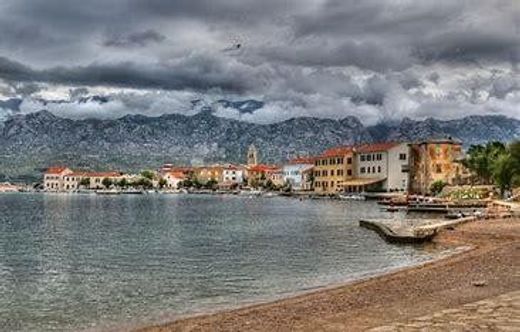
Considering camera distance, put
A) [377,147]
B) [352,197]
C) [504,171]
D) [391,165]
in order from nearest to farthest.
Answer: [504,171]
[352,197]
[391,165]
[377,147]

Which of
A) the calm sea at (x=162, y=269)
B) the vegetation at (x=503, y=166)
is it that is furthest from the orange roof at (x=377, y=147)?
the calm sea at (x=162, y=269)

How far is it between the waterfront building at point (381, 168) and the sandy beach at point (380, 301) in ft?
466

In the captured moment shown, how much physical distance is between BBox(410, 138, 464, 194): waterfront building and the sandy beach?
137 m

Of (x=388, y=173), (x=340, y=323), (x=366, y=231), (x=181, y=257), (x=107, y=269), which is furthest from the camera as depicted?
(x=388, y=173)

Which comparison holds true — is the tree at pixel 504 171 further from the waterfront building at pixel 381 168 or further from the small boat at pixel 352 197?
the waterfront building at pixel 381 168

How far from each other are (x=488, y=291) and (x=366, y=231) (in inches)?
1610

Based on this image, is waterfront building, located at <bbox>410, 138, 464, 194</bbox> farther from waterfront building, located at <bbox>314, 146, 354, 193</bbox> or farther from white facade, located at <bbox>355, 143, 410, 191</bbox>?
waterfront building, located at <bbox>314, 146, 354, 193</bbox>

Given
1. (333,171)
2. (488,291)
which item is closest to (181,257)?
(488,291)

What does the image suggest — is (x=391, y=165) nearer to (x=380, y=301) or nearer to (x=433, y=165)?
(x=433, y=165)

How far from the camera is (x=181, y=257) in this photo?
140 ft

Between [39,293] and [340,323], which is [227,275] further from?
[340,323]

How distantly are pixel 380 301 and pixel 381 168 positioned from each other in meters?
157

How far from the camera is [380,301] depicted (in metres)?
21.6

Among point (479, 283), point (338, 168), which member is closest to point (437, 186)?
point (338, 168)
